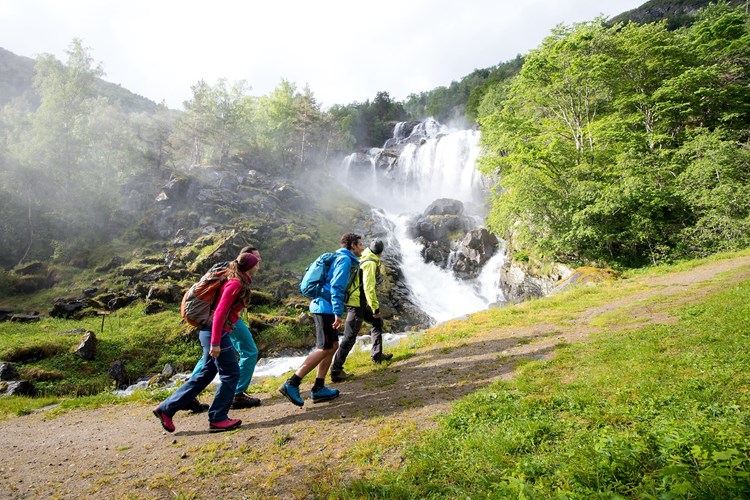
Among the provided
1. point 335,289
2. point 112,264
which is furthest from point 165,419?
point 112,264

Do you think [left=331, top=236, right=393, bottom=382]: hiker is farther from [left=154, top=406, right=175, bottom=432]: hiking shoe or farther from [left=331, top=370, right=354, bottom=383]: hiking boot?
[left=154, top=406, right=175, bottom=432]: hiking shoe

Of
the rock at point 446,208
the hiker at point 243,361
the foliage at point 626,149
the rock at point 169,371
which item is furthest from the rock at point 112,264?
the foliage at point 626,149

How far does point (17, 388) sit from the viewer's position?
9.27 meters

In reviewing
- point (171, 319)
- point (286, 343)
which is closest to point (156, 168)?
point (171, 319)

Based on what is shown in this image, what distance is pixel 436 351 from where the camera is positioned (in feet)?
23.9

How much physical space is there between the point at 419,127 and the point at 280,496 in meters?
61.7

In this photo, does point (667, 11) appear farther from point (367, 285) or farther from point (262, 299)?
point (367, 285)

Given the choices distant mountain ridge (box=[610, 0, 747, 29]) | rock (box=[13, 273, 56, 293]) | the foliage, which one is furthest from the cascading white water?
distant mountain ridge (box=[610, 0, 747, 29])

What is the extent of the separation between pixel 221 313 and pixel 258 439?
64.9 inches

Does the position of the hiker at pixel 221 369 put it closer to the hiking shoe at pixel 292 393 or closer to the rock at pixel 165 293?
the hiking shoe at pixel 292 393

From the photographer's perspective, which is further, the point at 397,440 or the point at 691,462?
the point at 397,440

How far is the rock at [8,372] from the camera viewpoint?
403 inches

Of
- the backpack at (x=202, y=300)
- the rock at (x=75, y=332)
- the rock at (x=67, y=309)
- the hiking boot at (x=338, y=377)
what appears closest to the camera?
the backpack at (x=202, y=300)

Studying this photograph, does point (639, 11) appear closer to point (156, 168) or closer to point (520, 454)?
point (156, 168)
